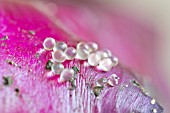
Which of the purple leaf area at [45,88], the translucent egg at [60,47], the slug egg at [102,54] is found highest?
the translucent egg at [60,47]

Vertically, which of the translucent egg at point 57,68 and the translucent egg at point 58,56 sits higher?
the translucent egg at point 58,56

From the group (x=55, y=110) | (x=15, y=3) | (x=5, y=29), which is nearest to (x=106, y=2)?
(x=15, y=3)

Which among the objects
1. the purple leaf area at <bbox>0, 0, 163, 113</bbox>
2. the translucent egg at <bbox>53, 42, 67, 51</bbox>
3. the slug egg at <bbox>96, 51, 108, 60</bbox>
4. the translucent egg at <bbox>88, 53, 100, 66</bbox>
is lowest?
the purple leaf area at <bbox>0, 0, 163, 113</bbox>

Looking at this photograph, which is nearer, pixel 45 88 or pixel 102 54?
pixel 45 88

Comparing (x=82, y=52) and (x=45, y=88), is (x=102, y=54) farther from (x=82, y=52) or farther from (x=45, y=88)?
(x=45, y=88)

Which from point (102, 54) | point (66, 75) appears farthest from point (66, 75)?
point (102, 54)
